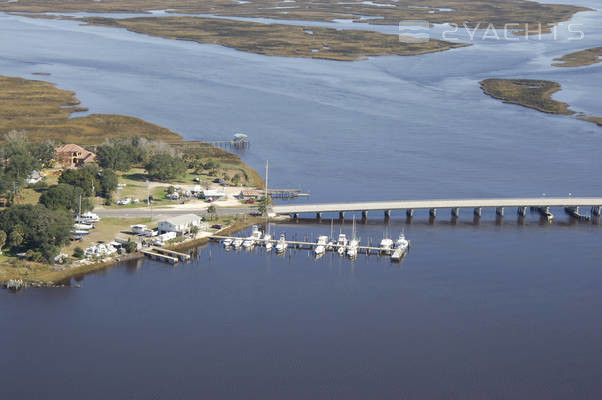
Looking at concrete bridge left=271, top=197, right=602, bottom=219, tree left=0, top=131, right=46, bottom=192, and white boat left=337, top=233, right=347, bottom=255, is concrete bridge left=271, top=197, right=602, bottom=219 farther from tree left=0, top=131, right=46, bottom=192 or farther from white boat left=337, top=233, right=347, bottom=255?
tree left=0, top=131, right=46, bottom=192

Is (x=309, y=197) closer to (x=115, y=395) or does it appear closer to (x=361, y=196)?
(x=361, y=196)

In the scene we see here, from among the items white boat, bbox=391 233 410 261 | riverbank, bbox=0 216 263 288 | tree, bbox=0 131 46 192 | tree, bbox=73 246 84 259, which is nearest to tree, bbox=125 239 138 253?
riverbank, bbox=0 216 263 288

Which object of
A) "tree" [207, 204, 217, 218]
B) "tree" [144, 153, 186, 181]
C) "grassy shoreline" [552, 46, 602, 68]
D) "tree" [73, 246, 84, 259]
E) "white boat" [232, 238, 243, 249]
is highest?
"grassy shoreline" [552, 46, 602, 68]

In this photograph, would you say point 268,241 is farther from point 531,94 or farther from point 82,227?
point 531,94

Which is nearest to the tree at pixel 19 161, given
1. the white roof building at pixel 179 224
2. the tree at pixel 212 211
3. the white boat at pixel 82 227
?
the white boat at pixel 82 227

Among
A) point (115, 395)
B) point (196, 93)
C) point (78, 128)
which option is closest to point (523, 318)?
point (115, 395)

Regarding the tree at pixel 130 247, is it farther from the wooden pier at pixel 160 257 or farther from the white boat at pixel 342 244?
the white boat at pixel 342 244
